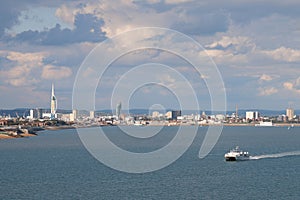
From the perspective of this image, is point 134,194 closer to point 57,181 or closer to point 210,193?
point 210,193

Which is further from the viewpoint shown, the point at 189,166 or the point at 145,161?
the point at 145,161

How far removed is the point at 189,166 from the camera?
61500 millimetres

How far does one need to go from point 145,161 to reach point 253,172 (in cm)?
1430

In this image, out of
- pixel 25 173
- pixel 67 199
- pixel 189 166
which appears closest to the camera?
pixel 67 199

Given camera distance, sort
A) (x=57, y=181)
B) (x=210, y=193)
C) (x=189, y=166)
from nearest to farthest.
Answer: (x=210, y=193) → (x=57, y=181) → (x=189, y=166)

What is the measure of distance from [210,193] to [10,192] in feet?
47.2

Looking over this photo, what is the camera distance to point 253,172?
56.3m

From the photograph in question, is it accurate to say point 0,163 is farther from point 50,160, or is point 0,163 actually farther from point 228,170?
point 228,170

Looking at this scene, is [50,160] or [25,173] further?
[50,160]

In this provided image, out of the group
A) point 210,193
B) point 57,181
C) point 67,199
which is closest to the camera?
point 67,199

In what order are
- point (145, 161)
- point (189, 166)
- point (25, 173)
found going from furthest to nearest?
point (145, 161), point (189, 166), point (25, 173)

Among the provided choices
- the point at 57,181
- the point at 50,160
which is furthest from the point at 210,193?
the point at 50,160

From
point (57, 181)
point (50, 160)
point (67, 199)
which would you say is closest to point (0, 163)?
point (50, 160)

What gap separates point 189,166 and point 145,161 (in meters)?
6.62
